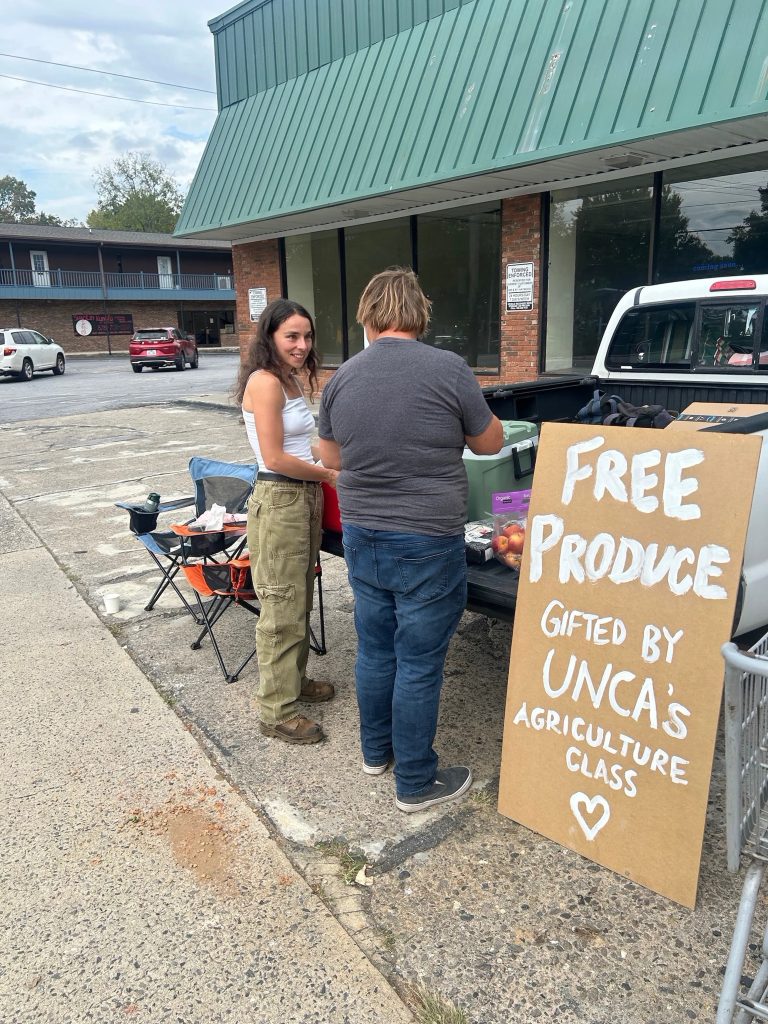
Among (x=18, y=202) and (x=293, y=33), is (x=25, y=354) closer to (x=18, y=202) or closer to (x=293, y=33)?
(x=293, y=33)

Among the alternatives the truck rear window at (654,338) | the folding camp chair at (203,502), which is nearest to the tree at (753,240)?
the truck rear window at (654,338)

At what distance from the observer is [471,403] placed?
8.26ft

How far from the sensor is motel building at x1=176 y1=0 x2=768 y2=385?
7539mm

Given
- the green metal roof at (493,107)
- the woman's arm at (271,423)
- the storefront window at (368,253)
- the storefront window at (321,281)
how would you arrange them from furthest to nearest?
the storefront window at (321,281) → the storefront window at (368,253) → the green metal roof at (493,107) → the woman's arm at (271,423)

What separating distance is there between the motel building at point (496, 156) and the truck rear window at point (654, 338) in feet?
9.77

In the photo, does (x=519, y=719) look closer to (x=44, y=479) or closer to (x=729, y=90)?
(x=729, y=90)

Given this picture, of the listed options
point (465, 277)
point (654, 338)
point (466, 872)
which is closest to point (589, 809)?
point (466, 872)

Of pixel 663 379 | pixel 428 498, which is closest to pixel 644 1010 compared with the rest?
pixel 428 498

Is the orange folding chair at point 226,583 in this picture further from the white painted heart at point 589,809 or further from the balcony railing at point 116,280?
the balcony railing at point 116,280

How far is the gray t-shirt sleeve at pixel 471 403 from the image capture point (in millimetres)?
2498

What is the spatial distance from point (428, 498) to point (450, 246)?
1092cm

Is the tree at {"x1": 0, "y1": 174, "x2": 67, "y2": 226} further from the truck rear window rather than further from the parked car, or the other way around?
the truck rear window

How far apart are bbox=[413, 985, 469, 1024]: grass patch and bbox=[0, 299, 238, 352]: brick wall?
147 feet

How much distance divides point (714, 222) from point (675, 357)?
18.5 feet
